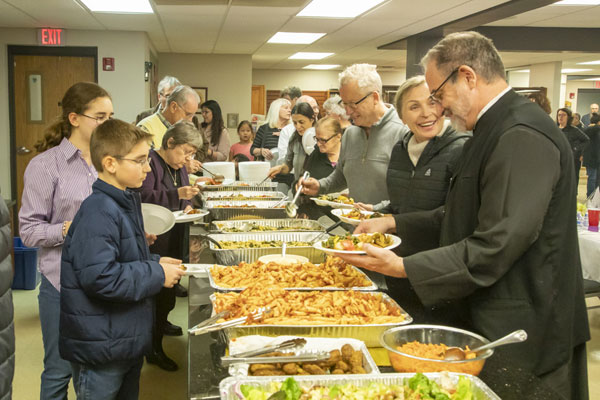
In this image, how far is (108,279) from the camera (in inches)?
61.4

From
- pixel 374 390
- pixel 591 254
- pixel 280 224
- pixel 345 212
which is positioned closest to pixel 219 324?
pixel 374 390

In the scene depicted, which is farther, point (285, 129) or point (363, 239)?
point (285, 129)

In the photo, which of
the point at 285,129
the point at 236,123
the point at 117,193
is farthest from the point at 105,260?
the point at 236,123

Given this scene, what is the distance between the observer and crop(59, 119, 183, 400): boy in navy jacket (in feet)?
5.18

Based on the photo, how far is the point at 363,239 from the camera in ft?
5.87

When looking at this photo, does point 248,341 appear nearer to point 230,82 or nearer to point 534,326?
point 534,326

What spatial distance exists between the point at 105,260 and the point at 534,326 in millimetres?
1108

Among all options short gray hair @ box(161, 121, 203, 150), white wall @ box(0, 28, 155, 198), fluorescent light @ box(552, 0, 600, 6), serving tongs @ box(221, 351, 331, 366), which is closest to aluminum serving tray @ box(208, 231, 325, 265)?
short gray hair @ box(161, 121, 203, 150)

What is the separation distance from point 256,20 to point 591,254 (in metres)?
4.54

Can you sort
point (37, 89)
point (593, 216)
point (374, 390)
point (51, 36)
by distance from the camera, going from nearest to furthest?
point (374, 390) < point (593, 216) < point (51, 36) < point (37, 89)

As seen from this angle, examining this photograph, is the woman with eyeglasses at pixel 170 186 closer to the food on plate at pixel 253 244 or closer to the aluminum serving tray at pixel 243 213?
the aluminum serving tray at pixel 243 213

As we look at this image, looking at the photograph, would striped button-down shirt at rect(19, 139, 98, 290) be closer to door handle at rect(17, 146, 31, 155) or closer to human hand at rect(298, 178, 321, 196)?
human hand at rect(298, 178, 321, 196)

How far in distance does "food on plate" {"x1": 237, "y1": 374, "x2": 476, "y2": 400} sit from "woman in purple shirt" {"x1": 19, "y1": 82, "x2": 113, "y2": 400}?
1259 millimetres

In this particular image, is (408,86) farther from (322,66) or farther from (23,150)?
(322,66)
